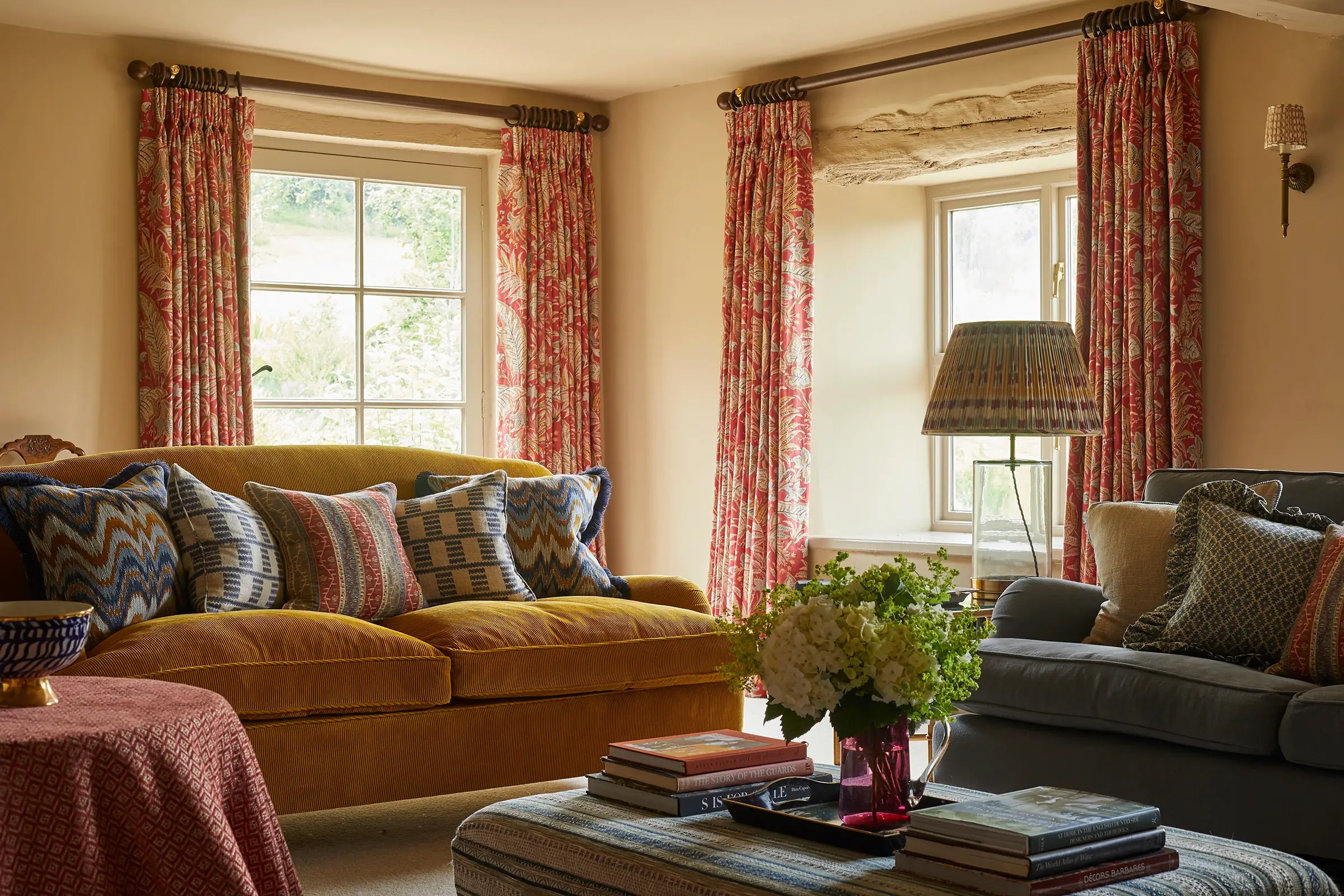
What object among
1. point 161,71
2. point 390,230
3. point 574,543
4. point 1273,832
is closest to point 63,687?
point 574,543

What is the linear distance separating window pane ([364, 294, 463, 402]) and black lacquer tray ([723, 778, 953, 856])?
4.30 m

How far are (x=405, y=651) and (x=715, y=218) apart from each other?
323cm

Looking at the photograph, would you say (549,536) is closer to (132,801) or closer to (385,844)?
(385,844)

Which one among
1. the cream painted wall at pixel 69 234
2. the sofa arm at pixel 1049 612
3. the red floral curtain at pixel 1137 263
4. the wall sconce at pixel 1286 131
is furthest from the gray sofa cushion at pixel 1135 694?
the cream painted wall at pixel 69 234

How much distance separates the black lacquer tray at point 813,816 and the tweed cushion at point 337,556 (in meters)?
1.71

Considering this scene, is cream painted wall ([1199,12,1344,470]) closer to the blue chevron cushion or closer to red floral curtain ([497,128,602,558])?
red floral curtain ([497,128,602,558])

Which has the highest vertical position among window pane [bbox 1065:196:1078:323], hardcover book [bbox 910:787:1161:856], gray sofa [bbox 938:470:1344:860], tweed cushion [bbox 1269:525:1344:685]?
window pane [bbox 1065:196:1078:323]

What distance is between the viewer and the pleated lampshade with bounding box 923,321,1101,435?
3643mm

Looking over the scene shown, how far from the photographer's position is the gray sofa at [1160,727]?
2.65 meters

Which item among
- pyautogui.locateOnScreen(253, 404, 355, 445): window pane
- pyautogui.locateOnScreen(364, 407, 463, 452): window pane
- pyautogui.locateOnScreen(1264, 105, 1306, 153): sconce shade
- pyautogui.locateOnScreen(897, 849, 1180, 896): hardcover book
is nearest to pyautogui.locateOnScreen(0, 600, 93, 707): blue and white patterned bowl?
pyautogui.locateOnScreen(897, 849, 1180, 896): hardcover book

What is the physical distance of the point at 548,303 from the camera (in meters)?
6.30

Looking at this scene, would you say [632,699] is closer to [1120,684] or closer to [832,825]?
[1120,684]

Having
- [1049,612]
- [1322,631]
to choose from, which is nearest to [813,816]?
[1322,631]

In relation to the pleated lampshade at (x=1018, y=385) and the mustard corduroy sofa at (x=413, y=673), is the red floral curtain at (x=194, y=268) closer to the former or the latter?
the mustard corduroy sofa at (x=413, y=673)
